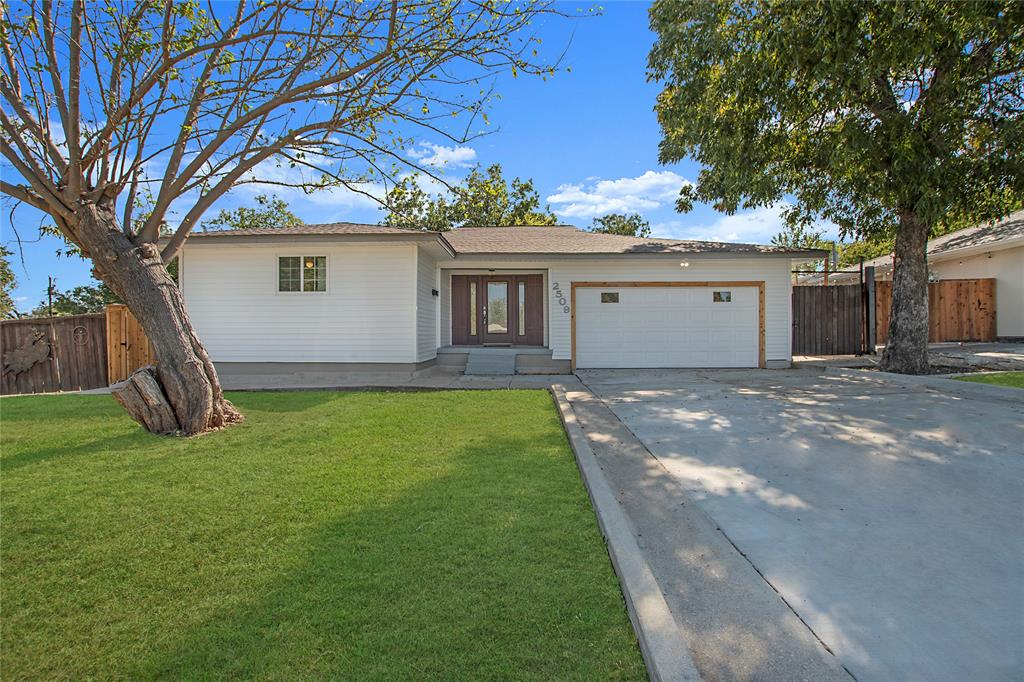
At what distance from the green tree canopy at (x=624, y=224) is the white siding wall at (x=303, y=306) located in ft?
94.8

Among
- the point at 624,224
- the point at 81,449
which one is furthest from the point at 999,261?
the point at 624,224

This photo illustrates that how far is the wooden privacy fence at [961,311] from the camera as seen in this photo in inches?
622

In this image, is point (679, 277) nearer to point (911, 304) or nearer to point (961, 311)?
point (911, 304)

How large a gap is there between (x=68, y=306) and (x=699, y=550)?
1398 inches

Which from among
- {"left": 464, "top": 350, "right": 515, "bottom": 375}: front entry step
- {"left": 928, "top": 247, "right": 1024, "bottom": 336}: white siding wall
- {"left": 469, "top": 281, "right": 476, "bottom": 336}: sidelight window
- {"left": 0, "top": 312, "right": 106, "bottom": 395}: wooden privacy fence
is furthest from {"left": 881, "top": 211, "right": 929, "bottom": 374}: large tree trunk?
{"left": 0, "top": 312, "right": 106, "bottom": 395}: wooden privacy fence

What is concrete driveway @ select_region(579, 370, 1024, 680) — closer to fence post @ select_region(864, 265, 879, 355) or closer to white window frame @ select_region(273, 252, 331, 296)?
fence post @ select_region(864, 265, 879, 355)

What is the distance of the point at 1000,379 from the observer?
8.24 m

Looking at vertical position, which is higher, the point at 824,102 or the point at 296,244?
the point at 824,102

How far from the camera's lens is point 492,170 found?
27.4 metres

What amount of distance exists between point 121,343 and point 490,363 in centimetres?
820

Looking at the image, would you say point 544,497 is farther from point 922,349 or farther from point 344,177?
point 922,349

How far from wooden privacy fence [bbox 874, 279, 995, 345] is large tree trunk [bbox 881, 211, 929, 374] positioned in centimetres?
652

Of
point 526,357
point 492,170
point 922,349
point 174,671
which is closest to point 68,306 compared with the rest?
point 492,170

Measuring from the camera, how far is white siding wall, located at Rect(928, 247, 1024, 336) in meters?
15.1
